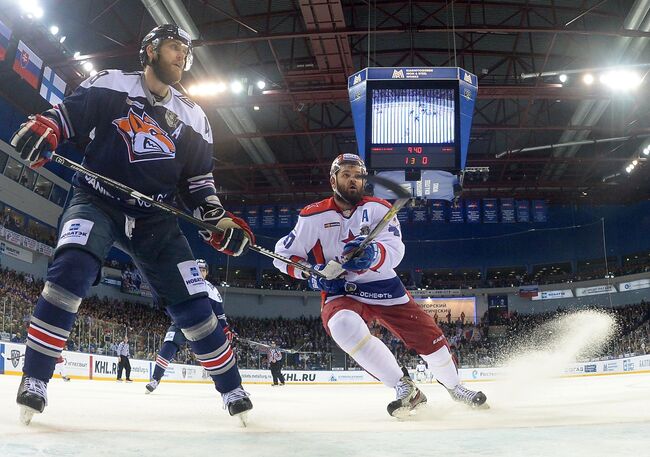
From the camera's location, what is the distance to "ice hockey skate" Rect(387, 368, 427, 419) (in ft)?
9.07

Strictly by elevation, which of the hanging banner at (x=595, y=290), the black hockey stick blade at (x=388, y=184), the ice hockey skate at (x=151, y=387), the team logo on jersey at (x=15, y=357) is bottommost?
the ice hockey skate at (x=151, y=387)

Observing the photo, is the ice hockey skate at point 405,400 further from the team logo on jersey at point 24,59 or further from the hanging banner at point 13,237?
the hanging banner at point 13,237

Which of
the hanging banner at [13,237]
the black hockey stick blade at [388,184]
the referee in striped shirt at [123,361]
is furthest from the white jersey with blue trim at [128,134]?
the hanging banner at [13,237]

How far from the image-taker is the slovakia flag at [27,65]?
11133 mm

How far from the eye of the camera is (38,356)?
6.57 ft

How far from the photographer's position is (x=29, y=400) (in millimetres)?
1890

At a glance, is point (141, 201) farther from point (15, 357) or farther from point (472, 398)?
point (15, 357)

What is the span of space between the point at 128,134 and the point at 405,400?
1.74m

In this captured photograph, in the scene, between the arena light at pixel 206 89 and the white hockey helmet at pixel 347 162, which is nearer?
the white hockey helmet at pixel 347 162

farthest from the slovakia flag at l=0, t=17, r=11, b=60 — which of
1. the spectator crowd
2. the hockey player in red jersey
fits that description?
the hockey player in red jersey

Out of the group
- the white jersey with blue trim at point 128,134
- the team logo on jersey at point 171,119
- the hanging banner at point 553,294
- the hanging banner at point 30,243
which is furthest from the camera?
the hanging banner at point 553,294

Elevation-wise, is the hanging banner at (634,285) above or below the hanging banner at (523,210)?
below

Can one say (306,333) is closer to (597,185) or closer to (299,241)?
(597,185)

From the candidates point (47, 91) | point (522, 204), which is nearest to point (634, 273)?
point (522, 204)
